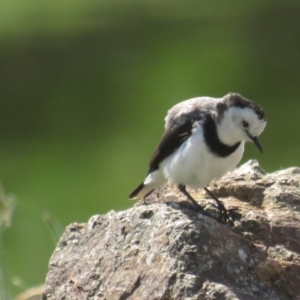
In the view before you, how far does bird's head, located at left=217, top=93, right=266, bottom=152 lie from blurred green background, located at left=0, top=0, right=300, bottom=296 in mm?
4360

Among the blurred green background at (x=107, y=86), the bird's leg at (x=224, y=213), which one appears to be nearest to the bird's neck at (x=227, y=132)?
the bird's leg at (x=224, y=213)

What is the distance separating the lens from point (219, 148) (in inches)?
238

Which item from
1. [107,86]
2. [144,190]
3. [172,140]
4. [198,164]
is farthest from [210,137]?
[107,86]

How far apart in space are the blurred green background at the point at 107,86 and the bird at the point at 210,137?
4091mm

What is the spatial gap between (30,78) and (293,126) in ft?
21.8

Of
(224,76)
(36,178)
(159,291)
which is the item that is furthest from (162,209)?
(224,76)

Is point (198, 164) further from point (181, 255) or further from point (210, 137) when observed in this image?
point (181, 255)

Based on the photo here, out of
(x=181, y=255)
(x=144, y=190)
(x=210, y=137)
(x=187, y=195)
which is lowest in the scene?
(x=181, y=255)

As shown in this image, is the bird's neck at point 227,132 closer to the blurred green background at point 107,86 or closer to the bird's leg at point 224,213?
the bird's leg at point 224,213

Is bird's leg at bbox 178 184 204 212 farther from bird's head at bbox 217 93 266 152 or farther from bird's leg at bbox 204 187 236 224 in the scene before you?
bird's head at bbox 217 93 266 152

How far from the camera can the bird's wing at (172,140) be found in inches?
243

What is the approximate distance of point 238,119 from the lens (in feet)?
19.7

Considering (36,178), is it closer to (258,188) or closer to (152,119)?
(152,119)

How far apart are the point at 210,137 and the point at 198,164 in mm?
197
